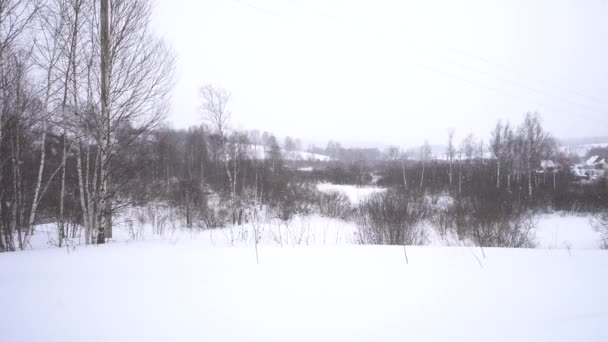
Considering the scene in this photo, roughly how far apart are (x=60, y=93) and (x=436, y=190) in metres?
27.0

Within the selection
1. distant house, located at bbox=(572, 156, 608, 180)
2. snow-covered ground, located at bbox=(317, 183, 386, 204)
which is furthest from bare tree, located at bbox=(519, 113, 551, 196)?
snow-covered ground, located at bbox=(317, 183, 386, 204)

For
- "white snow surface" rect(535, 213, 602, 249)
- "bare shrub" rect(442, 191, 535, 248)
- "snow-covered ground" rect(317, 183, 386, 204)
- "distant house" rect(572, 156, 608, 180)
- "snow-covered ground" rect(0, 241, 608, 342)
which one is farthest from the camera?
"distant house" rect(572, 156, 608, 180)

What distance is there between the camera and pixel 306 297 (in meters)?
2.28

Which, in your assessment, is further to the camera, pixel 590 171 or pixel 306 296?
pixel 590 171

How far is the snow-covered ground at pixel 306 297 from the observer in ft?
6.01

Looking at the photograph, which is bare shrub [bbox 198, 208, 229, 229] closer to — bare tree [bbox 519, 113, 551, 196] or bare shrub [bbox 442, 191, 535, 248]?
bare shrub [bbox 442, 191, 535, 248]

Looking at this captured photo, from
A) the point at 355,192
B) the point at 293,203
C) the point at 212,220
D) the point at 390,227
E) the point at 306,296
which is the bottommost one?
the point at 212,220

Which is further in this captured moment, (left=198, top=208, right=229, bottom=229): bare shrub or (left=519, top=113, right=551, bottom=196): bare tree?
(left=519, top=113, right=551, bottom=196): bare tree

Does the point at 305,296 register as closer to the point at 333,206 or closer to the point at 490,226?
the point at 490,226

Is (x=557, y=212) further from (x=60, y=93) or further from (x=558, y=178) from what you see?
(x=60, y=93)

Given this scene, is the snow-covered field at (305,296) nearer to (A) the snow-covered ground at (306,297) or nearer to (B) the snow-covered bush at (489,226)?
(A) the snow-covered ground at (306,297)

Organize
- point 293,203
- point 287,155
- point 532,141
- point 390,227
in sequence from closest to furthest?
point 390,227 < point 293,203 < point 532,141 < point 287,155

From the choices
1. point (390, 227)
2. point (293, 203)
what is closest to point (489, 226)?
point (390, 227)

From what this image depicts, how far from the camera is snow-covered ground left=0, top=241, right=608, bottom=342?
183cm
